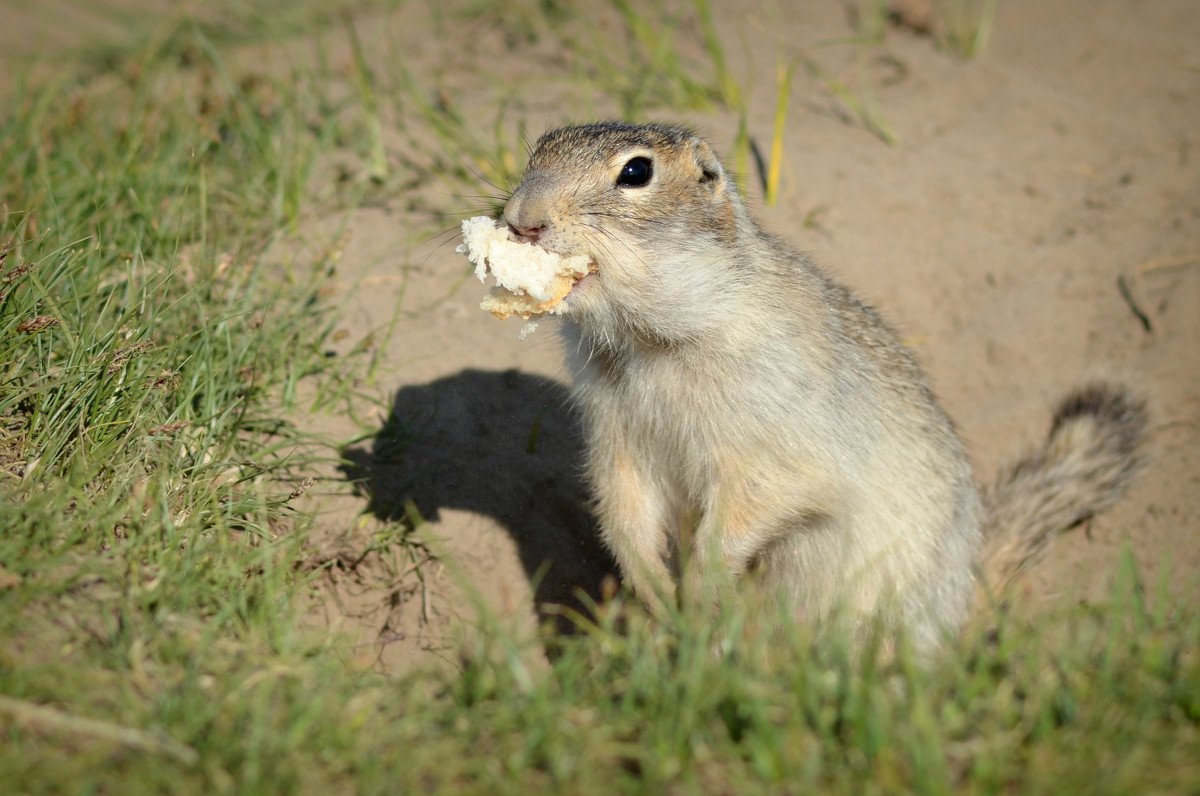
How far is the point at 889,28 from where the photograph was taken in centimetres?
739

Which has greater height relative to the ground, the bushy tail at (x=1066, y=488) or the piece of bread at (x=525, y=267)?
the piece of bread at (x=525, y=267)

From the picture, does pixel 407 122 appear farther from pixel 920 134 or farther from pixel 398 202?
pixel 920 134

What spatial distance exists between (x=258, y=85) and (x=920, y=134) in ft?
13.5

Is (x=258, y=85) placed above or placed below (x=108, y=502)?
above

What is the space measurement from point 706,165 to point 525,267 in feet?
2.88

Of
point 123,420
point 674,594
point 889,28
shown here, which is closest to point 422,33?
point 889,28

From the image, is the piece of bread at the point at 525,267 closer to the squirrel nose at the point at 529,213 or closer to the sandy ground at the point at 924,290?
the squirrel nose at the point at 529,213

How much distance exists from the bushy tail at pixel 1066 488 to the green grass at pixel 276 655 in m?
1.11

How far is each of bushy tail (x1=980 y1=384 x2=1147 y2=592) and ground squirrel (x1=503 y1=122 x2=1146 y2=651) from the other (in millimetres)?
474

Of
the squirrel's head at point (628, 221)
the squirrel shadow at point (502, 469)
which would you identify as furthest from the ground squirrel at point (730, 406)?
the squirrel shadow at point (502, 469)

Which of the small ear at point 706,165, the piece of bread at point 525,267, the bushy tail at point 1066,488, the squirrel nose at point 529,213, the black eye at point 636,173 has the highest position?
the small ear at point 706,165

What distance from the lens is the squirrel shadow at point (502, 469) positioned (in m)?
4.55

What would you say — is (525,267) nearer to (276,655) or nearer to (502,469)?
(276,655)

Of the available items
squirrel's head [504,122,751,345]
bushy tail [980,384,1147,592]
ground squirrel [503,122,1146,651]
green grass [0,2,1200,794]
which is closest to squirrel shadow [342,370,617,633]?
green grass [0,2,1200,794]
